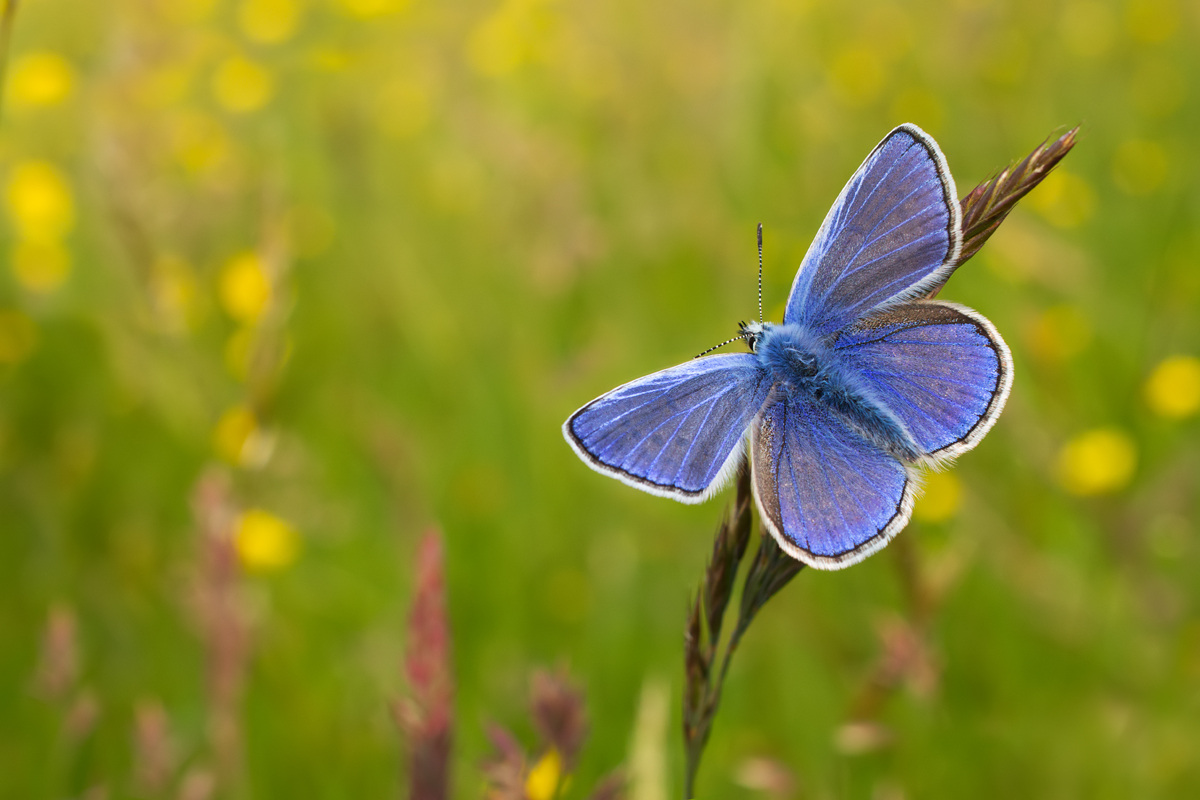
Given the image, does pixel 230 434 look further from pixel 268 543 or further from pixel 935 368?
pixel 935 368

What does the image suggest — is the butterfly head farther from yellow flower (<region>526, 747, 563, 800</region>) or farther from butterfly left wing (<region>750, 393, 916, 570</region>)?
yellow flower (<region>526, 747, 563, 800</region>)

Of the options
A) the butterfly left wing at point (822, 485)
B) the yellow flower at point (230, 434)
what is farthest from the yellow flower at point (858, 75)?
the butterfly left wing at point (822, 485)

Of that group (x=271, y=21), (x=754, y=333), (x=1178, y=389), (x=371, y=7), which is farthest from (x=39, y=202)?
(x=1178, y=389)

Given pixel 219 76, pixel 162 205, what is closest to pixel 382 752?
pixel 162 205

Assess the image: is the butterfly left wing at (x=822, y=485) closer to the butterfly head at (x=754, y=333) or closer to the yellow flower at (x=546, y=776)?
the butterfly head at (x=754, y=333)

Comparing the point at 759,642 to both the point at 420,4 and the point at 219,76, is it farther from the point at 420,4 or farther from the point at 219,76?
the point at 420,4
